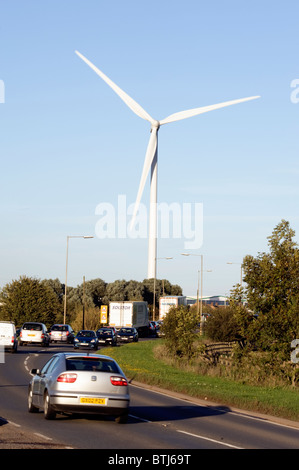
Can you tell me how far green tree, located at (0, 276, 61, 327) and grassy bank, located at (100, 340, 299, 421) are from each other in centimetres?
4963

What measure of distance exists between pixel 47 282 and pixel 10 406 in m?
109

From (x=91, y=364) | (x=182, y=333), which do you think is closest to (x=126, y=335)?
(x=182, y=333)

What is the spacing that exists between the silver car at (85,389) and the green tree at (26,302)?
2828 inches

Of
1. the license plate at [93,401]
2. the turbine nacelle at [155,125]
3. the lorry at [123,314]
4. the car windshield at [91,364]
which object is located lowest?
the license plate at [93,401]

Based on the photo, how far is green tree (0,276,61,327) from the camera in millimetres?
87500

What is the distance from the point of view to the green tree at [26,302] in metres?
87.5

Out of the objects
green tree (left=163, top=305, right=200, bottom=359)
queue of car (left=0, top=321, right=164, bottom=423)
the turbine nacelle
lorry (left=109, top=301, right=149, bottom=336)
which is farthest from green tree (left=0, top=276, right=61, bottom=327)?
queue of car (left=0, top=321, right=164, bottom=423)

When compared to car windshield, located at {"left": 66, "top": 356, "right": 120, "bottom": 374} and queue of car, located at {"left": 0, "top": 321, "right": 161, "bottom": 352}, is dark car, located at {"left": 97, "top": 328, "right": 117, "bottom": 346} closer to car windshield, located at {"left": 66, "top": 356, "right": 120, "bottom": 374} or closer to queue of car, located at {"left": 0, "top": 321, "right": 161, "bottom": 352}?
queue of car, located at {"left": 0, "top": 321, "right": 161, "bottom": 352}

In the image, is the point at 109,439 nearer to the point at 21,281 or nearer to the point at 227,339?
the point at 227,339

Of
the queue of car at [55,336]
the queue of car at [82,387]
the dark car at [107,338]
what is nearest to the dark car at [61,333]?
the queue of car at [55,336]

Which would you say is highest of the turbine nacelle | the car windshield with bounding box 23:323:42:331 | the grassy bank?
the turbine nacelle

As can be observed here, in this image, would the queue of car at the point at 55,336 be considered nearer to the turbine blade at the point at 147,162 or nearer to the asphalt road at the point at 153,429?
the turbine blade at the point at 147,162

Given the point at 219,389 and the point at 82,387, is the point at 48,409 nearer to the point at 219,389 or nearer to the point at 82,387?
the point at 82,387

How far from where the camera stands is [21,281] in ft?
290
